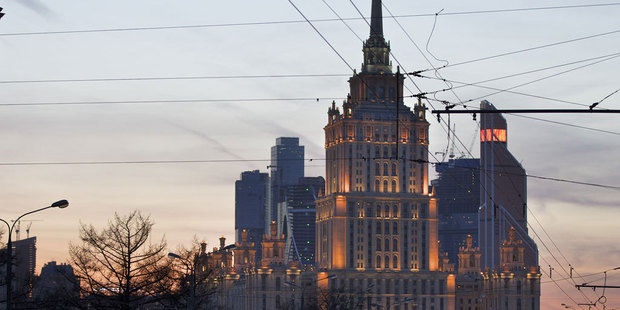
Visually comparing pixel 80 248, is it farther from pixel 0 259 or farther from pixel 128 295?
pixel 0 259

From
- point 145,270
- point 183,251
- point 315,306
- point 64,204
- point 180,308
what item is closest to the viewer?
point 64,204

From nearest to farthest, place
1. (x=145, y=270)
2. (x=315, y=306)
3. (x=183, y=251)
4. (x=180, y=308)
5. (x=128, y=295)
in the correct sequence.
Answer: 1. (x=128, y=295)
2. (x=145, y=270)
3. (x=180, y=308)
4. (x=183, y=251)
5. (x=315, y=306)

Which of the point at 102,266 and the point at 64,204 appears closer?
the point at 64,204

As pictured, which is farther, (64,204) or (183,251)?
(183,251)

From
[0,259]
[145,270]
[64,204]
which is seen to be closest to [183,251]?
[0,259]

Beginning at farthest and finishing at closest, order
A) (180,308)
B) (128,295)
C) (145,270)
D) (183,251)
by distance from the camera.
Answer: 1. (183,251)
2. (180,308)
3. (145,270)
4. (128,295)

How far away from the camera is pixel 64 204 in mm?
71812

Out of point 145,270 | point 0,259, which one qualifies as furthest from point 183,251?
point 145,270

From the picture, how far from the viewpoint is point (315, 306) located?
654 ft

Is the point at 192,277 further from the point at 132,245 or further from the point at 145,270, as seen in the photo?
the point at 132,245

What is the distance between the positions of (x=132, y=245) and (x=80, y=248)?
526 cm

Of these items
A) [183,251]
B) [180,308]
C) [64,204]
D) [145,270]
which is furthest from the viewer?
[183,251]

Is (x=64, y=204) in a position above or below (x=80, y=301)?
above

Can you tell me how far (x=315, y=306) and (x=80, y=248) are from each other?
378 ft
